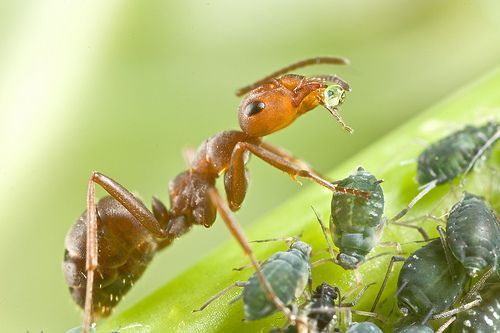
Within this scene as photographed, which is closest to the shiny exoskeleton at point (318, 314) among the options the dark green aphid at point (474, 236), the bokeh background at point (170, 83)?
the dark green aphid at point (474, 236)

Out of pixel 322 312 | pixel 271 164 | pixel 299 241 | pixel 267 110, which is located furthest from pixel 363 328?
pixel 267 110

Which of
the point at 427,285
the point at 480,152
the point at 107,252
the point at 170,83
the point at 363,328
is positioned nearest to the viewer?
the point at 363,328

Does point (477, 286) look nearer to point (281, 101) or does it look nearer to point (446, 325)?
point (446, 325)

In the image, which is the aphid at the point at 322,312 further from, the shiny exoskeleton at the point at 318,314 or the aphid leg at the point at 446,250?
the aphid leg at the point at 446,250

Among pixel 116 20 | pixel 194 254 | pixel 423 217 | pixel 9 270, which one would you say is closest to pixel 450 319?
pixel 423 217

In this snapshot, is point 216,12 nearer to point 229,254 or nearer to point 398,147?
point 398,147
